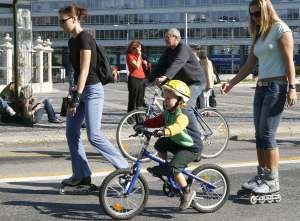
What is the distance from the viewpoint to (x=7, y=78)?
95.8ft

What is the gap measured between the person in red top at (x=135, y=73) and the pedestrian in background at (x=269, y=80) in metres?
5.53

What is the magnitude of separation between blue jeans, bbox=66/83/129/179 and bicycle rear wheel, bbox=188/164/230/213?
0.96 metres

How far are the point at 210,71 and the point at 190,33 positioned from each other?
311 feet

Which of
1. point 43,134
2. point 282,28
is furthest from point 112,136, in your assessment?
point 282,28

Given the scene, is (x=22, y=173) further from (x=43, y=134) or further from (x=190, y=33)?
(x=190, y=33)

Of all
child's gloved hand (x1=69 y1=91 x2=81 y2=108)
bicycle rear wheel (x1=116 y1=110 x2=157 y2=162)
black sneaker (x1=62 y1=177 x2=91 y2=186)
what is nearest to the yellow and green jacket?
child's gloved hand (x1=69 y1=91 x2=81 y2=108)

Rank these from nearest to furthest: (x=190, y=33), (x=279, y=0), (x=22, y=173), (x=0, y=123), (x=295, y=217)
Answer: (x=295, y=217)
(x=22, y=173)
(x=0, y=123)
(x=279, y=0)
(x=190, y=33)

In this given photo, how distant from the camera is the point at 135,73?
12.2 m

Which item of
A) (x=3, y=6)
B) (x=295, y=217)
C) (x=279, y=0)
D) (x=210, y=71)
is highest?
(x=279, y=0)

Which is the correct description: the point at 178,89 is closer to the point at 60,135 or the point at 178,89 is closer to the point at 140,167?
the point at 140,167

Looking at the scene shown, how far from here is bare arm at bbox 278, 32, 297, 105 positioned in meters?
6.21

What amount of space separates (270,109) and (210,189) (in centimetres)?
99

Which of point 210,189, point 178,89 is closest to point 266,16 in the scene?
point 178,89

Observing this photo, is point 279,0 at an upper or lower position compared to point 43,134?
upper
